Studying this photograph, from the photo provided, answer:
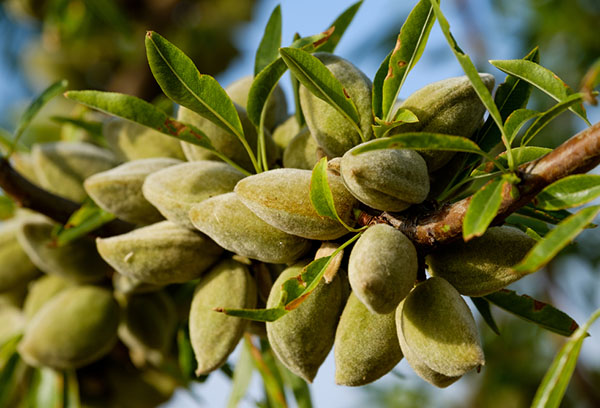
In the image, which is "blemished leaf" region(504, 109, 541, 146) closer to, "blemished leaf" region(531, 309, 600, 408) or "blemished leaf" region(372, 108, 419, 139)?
"blemished leaf" region(372, 108, 419, 139)

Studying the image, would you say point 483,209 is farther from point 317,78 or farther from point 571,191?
point 317,78

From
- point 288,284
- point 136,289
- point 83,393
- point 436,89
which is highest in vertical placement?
point 436,89

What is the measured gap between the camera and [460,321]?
705 millimetres

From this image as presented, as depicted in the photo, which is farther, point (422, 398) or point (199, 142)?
point (422, 398)

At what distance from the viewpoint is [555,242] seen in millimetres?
586

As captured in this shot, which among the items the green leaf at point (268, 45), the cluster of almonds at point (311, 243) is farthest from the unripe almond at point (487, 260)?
the green leaf at point (268, 45)

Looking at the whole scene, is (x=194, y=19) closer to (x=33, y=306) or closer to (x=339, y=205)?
(x=33, y=306)

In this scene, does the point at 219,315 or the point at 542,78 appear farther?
the point at 219,315

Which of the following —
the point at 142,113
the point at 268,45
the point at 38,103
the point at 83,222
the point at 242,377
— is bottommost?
the point at 242,377

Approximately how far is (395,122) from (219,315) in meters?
0.37

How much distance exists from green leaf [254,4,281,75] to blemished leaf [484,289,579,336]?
20.5 inches

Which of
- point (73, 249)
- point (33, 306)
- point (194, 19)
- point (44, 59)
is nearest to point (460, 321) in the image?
point (73, 249)

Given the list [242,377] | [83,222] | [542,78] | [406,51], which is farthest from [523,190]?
[242,377]

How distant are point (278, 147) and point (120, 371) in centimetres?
80
